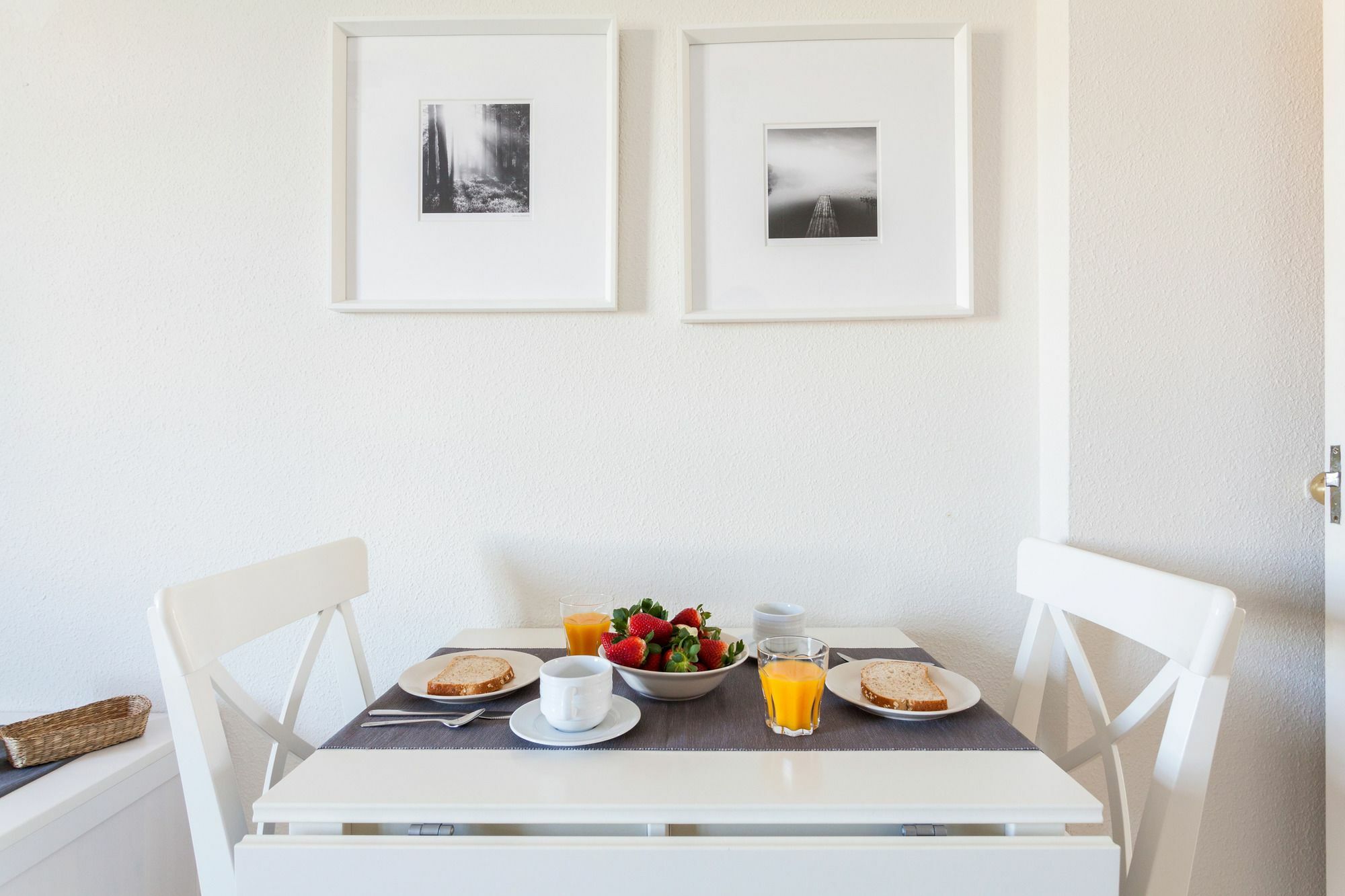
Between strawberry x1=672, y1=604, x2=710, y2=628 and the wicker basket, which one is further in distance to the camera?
the wicker basket

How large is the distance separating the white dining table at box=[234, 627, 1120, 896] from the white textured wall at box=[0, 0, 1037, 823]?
1.98 feet

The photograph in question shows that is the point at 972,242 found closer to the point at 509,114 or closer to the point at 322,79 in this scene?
the point at 509,114

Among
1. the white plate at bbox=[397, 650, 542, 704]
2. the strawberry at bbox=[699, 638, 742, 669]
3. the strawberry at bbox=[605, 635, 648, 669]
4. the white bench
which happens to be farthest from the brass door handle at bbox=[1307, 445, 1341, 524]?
the white bench

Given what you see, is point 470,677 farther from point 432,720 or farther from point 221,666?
point 221,666

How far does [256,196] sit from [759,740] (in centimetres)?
131

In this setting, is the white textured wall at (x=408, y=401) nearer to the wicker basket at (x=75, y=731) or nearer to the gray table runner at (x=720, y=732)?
the wicker basket at (x=75, y=731)

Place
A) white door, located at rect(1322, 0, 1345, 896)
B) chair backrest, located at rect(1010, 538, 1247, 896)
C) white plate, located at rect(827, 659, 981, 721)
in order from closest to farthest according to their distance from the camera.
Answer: chair backrest, located at rect(1010, 538, 1247, 896), white plate, located at rect(827, 659, 981, 721), white door, located at rect(1322, 0, 1345, 896)

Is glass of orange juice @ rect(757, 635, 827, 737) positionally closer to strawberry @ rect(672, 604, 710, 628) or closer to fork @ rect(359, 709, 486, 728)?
strawberry @ rect(672, 604, 710, 628)

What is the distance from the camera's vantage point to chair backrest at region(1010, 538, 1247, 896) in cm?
77

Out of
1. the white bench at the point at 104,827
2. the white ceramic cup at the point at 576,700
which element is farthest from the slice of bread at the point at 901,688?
the white bench at the point at 104,827

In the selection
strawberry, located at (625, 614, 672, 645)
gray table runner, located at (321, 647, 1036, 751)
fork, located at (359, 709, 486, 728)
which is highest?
strawberry, located at (625, 614, 672, 645)

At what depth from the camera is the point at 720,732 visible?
85 centimetres

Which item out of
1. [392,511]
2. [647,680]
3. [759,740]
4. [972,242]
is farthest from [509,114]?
[759,740]

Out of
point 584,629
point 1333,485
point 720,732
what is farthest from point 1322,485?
point 584,629
